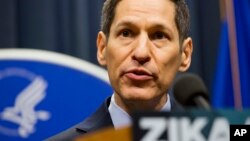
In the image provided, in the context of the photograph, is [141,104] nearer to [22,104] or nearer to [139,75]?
[139,75]

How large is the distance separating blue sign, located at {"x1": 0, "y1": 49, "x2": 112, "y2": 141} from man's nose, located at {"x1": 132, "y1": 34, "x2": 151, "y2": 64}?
2.54ft

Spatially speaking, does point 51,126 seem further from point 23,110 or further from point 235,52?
point 235,52

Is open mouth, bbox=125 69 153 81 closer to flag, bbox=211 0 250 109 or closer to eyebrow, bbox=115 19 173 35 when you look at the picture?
eyebrow, bbox=115 19 173 35

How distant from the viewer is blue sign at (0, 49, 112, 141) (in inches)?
56.1

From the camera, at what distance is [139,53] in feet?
2.02

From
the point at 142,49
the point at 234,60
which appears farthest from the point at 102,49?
the point at 234,60

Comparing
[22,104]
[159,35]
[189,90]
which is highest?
[159,35]

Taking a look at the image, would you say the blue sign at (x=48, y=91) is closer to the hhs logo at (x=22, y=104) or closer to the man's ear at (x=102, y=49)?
the hhs logo at (x=22, y=104)

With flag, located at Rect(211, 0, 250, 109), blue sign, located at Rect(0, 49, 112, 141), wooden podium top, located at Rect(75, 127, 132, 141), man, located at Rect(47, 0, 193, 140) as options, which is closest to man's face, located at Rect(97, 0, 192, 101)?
man, located at Rect(47, 0, 193, 140)

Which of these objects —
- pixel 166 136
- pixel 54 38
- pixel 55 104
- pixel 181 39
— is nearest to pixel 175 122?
pixel 166 136

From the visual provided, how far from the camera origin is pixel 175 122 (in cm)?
30

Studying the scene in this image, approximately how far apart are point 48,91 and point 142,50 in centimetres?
85

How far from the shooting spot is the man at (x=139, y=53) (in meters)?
0.64

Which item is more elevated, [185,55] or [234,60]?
[185,55]
